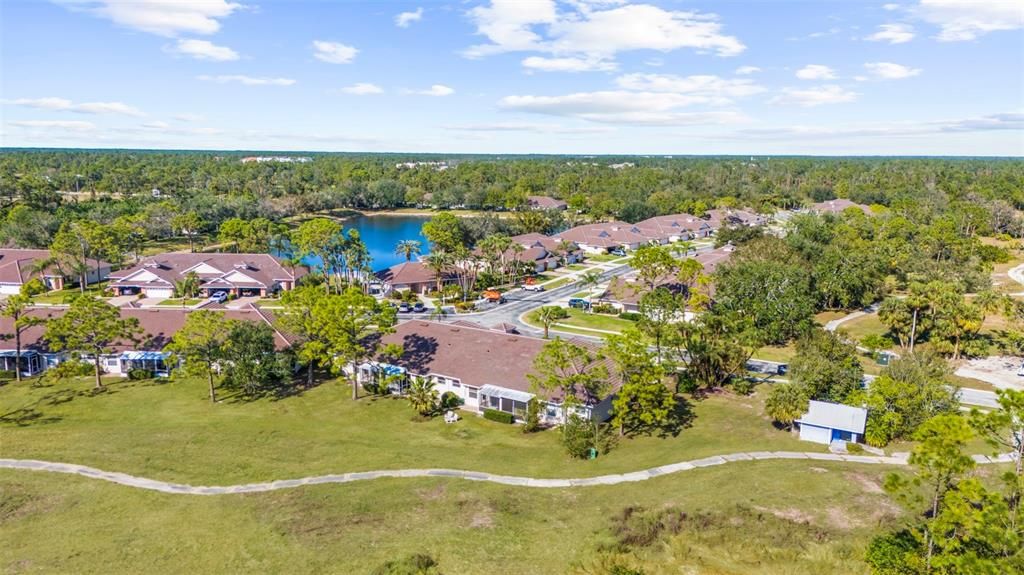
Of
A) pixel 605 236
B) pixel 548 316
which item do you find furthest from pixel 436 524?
pixel 605 236

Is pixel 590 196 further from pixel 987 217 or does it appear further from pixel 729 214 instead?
pixel 987 217

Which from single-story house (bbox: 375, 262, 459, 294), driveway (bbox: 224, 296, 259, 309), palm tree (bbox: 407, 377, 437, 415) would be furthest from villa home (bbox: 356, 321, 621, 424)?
driveway (bbox: 224, 296, 259, 309)

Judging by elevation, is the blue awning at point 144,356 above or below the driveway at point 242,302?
above

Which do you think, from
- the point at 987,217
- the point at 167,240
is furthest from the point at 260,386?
the point at 987,217

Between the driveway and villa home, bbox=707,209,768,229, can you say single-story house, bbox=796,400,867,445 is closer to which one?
the driveway

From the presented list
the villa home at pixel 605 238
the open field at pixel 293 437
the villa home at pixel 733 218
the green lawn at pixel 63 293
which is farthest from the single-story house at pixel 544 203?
the open field at pixel 293 437

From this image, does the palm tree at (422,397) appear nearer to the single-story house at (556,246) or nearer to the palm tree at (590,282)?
the palm tree at (590,282)
